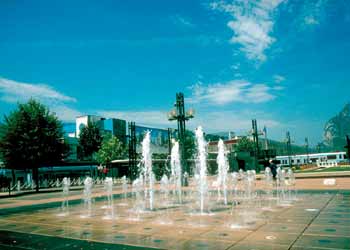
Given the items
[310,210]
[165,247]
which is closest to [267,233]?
[165,247]

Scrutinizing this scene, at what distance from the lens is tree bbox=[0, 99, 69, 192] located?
97.6 ft

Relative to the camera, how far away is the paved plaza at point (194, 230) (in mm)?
6449

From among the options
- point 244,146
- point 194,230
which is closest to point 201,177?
point 194,230

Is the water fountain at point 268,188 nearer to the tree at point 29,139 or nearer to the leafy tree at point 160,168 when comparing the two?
the tree at point 29,139

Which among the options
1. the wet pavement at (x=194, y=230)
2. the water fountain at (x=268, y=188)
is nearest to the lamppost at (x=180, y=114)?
the water fountain at (x=268, y=188)

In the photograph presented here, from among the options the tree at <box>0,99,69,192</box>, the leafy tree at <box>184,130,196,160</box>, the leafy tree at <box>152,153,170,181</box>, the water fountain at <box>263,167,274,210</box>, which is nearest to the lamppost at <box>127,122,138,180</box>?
the tree at <box>0,99,69,192</box>

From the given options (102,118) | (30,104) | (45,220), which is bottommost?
(45,220)

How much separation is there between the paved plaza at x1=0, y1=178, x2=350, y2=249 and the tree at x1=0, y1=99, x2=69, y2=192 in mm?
20156

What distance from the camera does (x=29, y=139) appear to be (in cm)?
2978

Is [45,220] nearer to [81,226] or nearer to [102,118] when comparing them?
[81,226]

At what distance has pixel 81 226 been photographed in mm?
9289

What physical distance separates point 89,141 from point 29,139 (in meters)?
27.8

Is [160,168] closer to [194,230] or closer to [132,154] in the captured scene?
[132,154]

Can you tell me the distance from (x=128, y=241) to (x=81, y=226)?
2.98m
